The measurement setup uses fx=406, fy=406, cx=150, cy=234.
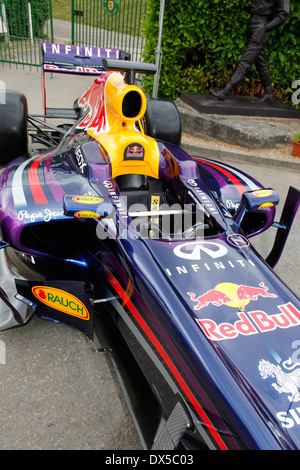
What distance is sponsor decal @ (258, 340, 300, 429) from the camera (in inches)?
56.7

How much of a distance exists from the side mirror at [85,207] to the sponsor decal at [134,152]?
0.94 metres

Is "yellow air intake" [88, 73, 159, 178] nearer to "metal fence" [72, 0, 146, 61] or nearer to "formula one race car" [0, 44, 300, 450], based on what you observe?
"formula one race car" [0, 44, 300, 450]

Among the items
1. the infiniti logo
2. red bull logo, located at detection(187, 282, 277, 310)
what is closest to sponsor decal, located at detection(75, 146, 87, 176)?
the infiniti logo

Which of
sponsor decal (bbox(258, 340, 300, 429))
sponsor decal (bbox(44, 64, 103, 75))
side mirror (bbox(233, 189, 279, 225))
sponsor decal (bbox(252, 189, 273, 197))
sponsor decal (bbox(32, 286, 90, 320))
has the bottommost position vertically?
sponsor decal (bbox(32, 286, 90, 320))

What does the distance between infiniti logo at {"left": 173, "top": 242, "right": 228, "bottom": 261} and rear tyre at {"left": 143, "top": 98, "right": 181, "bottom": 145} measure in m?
2.28

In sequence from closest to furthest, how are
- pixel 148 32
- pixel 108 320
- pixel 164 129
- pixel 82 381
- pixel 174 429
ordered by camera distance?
pixel 174 429 < pixel 82 381 < pixel 108 320 < pixel 164 129 < pixel 148 32

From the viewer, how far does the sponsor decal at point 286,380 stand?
1.44 m

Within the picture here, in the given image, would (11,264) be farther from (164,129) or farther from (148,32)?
(148,32)

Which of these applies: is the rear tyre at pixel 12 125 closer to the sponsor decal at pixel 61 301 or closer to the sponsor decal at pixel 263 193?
the sponsor decal at pixel 61 301

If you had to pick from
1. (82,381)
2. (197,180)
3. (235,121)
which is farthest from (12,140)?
(235,121)

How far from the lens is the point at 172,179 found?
2.98 metres

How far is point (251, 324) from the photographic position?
177 cm

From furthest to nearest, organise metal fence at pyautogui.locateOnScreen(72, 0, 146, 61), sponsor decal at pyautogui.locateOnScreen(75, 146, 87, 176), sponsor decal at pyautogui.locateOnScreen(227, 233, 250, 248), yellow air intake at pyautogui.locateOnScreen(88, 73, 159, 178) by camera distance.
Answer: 1. metal fence at pyautogui.locateOnScreen(72, 0, 146, 61)
2. yellow air intake at pyautogui.locateOnScreen(88, 73, 159, 178)
3. sponsor decal at pyautogui.locateOnScreen(75, 146, 87, 176)
4. sponsor decal at pyautogui.locateOnScreen(227, 233, 250, 248)

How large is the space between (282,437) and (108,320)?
1.37 m
